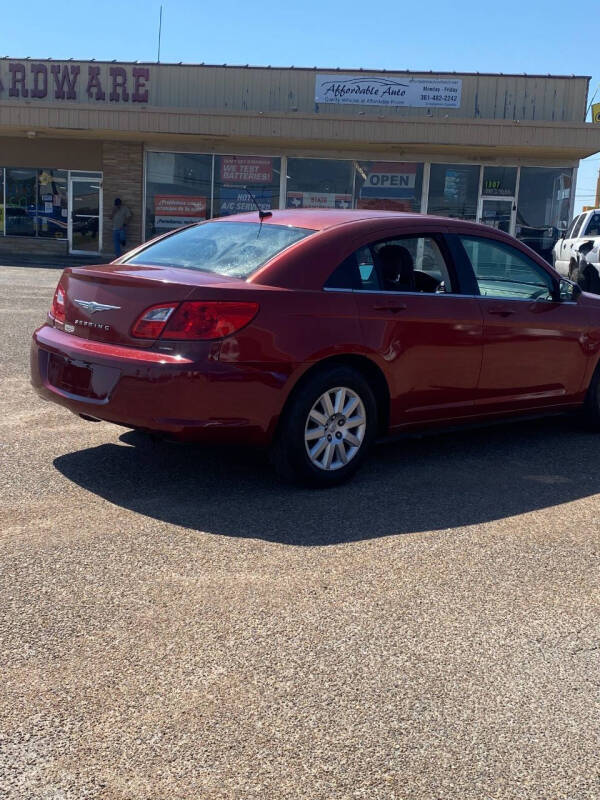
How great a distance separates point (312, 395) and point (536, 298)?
2306 millimetres

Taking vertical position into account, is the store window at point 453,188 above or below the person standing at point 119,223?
above

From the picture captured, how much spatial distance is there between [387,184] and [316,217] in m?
20.5

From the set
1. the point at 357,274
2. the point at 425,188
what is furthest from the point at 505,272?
the point at 425,188

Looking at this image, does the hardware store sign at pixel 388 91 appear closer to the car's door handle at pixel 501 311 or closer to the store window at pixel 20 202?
the store window at pixel 20 202

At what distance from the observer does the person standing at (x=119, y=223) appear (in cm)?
2570

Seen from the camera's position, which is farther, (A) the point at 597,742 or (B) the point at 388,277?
(B) the point at 388,277

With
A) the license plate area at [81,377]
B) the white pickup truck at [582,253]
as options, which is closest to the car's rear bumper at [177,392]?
the license plate area at [81,377]

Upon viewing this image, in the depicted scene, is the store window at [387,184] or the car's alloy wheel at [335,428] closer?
the car's alloy wheel at [335,428]

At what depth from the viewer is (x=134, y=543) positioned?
14.2 feet

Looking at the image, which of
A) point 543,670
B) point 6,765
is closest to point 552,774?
point 543,670

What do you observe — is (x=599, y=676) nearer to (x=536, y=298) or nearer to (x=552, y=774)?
(x=552, y=774)

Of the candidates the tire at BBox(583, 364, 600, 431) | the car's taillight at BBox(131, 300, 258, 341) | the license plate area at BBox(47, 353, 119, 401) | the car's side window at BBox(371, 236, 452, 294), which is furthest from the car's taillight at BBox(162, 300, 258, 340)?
the tire at BBox(583, 364, 600, 431)

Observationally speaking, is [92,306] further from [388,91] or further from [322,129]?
[388,91]

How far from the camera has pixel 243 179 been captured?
84.8 feet
